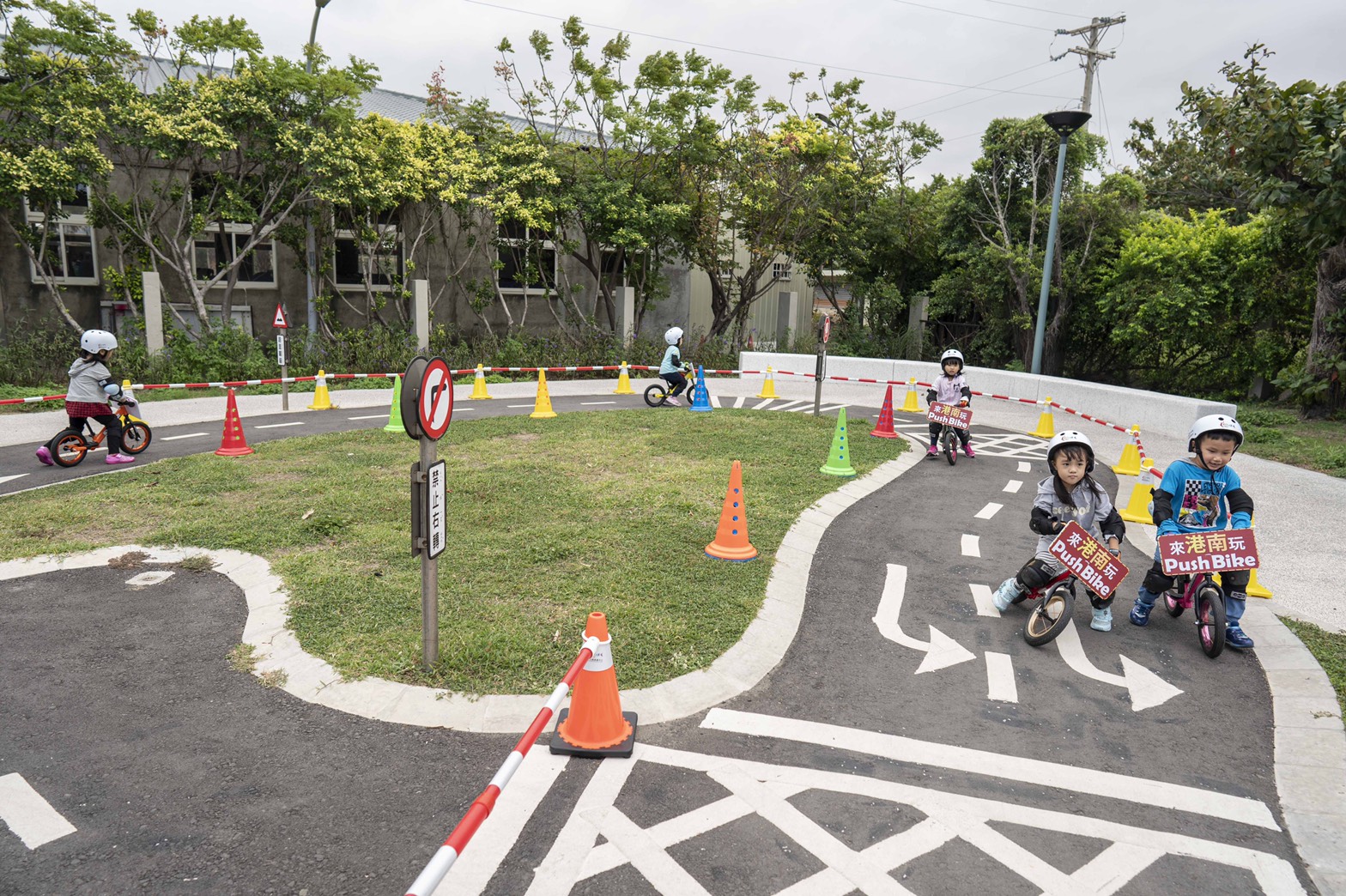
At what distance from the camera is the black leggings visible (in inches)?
412

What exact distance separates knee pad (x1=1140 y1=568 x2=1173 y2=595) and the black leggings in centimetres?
1162

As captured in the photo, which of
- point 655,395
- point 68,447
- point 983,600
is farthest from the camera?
point 655,395

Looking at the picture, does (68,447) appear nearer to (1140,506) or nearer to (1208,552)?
(1208,552)

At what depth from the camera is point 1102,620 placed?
610 cm

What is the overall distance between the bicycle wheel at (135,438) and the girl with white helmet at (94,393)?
1.05ft

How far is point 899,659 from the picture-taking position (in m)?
5.57

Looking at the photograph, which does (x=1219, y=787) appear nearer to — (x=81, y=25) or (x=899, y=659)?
(x=899, y=659)

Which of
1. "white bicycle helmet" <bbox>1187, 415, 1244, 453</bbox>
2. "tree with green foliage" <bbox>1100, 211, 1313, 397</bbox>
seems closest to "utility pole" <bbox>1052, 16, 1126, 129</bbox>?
"tree with green foliage" <bbox>1100, 211, 1313, 397</bbox>

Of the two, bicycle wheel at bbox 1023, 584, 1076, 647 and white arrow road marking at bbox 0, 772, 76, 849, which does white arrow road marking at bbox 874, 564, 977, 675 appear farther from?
white arrow road marking at bbox 0, 772, 76, 849

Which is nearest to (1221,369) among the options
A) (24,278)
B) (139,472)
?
(139,472)

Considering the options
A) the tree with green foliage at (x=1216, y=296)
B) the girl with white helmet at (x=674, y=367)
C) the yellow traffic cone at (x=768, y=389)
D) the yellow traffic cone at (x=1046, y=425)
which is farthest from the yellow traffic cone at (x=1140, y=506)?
the tree with green foliage at (x=1216, y=296)

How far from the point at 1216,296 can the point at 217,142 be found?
71.5 feet

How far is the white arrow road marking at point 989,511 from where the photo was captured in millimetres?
9203

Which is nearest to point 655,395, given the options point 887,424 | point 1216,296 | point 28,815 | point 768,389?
point 768,389
